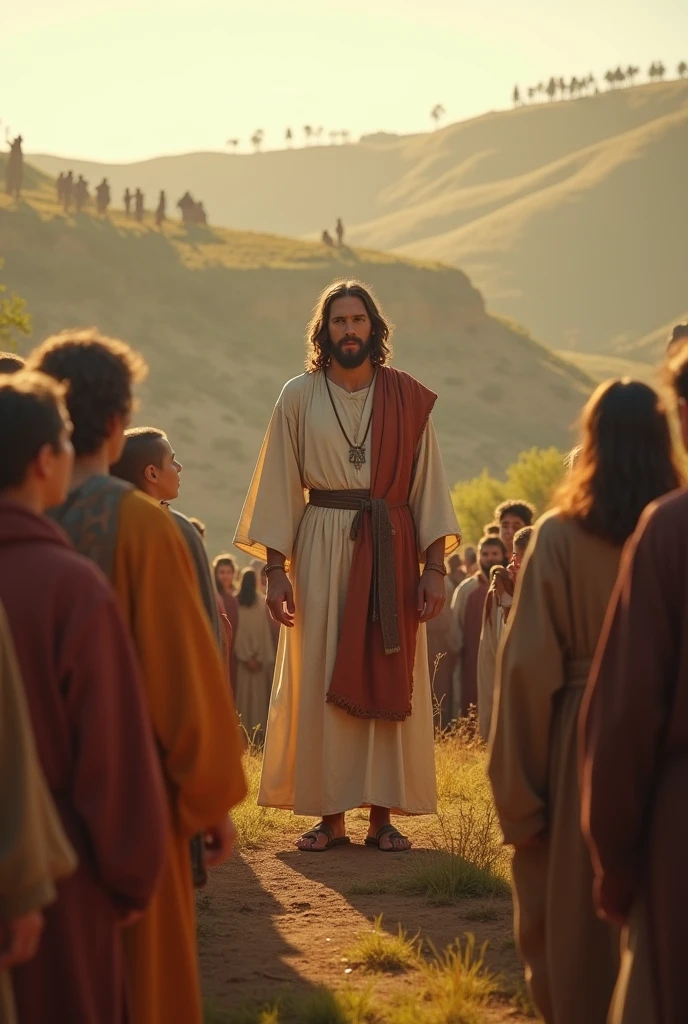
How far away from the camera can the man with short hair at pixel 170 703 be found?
3607 millimetres

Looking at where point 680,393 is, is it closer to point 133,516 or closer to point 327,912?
point 133,516

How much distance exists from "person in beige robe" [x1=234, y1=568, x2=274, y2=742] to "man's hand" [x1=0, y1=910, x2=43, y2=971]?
44.4 feet

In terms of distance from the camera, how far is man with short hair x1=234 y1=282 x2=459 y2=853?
25.4 feet

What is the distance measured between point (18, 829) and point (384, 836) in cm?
497

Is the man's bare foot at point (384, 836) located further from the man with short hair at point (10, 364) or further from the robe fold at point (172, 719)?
the robe fold at point (172, 719)

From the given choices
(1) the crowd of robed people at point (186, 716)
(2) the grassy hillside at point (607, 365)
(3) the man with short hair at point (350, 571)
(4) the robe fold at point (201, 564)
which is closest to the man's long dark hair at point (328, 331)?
(3) the man with short hair at point (350, 571)

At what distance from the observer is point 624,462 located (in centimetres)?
390

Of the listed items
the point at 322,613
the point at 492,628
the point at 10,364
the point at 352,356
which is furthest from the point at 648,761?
the point at 492,628

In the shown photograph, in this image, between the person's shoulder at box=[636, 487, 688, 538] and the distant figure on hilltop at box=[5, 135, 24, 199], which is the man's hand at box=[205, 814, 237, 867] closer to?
the person's shoulder at box=[636, 487, 688, 538]

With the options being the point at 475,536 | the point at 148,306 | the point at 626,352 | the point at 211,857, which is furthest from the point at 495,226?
the point at 211,857

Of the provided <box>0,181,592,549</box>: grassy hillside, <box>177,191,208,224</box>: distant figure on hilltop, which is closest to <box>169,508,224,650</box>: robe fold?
<box>0,181,592,549</box>: grassy hillside

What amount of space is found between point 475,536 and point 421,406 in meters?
33.4

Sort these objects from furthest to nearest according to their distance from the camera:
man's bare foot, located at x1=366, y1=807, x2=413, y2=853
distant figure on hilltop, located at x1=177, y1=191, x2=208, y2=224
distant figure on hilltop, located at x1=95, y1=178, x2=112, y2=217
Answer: distant figure on hilltop, located at x1=177, y1=191, x2=208, y2=224
distant figure on hilltop, located at x1=95, y1=178, x2=112, y2=217
man's bare foot, located at x1=366, y1=807, x2=413, y2=853

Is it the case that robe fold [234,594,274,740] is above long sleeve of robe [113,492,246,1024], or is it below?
below
